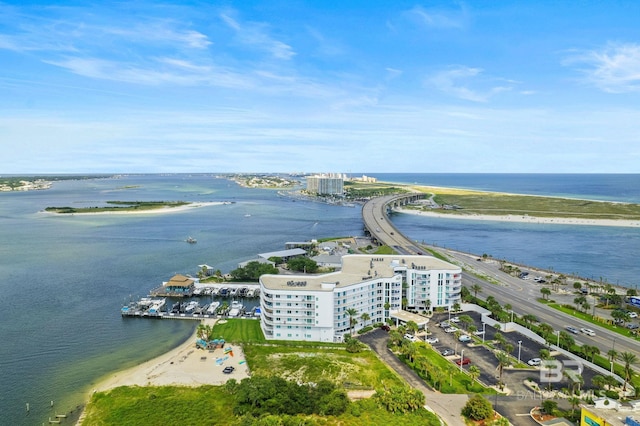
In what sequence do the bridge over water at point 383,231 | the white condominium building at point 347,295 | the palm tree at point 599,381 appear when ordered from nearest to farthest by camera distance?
the palm tree at point 599,381
the white condominium building at point 347,295
the bridge over water at point 383,231

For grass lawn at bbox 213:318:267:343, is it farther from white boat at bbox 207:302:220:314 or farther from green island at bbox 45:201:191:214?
green island at bbox 45:201:191:214

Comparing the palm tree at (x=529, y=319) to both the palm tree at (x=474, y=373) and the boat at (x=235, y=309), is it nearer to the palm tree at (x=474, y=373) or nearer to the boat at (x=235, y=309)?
the palm tree at (x=474, y=373)

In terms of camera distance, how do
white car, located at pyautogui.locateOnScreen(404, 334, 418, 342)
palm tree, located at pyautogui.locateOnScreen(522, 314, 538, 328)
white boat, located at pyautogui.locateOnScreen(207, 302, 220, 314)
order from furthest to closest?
1. white boat, located at pyautogui.locateOnScreen(207, 302, 220, 314)
2. palm tree, located at pyautogui.locateOnScreen(522, 314, 538, 328)
3. white car, located at pyautogui.locateOnScreen(404, 334, 418, 342)

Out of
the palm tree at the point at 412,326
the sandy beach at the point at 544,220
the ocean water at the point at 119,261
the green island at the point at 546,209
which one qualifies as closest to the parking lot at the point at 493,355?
the palm tree at the point at 412,326

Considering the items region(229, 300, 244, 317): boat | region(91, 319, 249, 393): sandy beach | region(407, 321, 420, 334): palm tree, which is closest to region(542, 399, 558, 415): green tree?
region(407, 321, 420, 334): palm tree

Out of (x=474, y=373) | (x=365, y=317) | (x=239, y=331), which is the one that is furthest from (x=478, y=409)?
(x=239, y=331)

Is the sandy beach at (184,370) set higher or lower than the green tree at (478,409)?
lower
